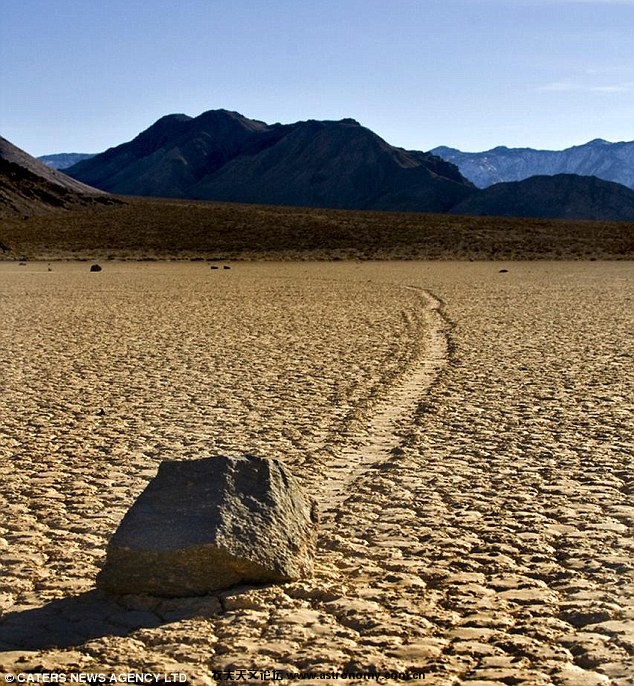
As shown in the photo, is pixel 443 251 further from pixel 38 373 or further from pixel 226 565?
pixel 226 565

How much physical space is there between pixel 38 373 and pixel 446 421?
5019 millimetres

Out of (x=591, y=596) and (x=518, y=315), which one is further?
(x=518, y=315)

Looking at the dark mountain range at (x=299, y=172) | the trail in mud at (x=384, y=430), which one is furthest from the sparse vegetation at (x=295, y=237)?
the dark mountain range at (x=299, y=172)

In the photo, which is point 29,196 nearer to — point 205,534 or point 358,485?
point 358,485

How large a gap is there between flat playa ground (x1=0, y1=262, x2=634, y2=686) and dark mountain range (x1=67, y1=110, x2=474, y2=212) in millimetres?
122603

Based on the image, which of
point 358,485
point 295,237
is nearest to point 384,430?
point 358,485

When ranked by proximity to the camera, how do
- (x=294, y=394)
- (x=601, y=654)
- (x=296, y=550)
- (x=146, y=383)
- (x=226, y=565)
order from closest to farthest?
1. (x=601, y=654)
2. (x=226, y=565)
3. (x=296, y=550)
4. (x=294, y=394)
5. (x=146, y=383)

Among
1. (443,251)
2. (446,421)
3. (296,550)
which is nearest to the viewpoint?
(296,550)

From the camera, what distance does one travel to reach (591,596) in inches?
165

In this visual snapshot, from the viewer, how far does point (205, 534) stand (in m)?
3.97

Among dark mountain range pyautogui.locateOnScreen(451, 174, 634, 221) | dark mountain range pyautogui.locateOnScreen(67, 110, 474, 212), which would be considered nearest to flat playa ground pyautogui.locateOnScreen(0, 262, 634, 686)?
dark mountain range pyautogui.locateOnScreen(451, 174, 634, 221)

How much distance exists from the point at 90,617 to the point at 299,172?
537 ft

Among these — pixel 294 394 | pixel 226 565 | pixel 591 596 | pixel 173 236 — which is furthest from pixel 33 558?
pixel 173 236

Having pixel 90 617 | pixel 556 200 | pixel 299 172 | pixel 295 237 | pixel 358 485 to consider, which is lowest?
pixel 90 617
